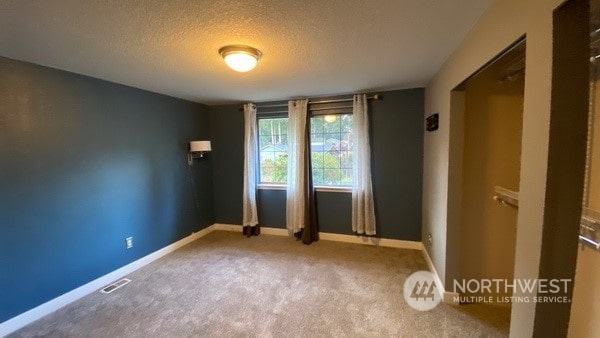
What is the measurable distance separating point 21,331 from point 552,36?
146 inches

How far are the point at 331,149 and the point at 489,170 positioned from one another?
206 centimetres

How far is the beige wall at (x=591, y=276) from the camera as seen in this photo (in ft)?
Result: 3.65

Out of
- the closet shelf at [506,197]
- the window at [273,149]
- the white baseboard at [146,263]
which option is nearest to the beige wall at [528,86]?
the closet shelf at [506,197]

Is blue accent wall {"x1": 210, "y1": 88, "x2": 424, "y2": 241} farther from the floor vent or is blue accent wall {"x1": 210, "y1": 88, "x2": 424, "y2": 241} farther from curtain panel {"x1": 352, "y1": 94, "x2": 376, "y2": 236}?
the floor vent

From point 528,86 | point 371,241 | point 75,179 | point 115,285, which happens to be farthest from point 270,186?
point 528,86

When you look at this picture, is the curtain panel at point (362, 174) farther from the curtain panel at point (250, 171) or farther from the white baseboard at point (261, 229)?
the curtain panel at point (250, 171)

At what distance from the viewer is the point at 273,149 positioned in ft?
13.9

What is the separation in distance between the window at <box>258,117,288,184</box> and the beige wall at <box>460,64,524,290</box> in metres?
2.58

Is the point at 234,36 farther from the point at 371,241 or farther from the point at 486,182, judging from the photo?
the point at 371,241

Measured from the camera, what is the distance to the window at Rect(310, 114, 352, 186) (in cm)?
379

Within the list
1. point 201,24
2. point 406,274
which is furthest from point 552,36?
point 406,274

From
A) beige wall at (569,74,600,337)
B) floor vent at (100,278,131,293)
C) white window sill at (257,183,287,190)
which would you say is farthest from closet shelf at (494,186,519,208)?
floor vent at (100,278,131,293)

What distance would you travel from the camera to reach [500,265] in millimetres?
2262

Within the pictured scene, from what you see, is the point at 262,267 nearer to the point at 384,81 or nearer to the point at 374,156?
the point at 374,156
